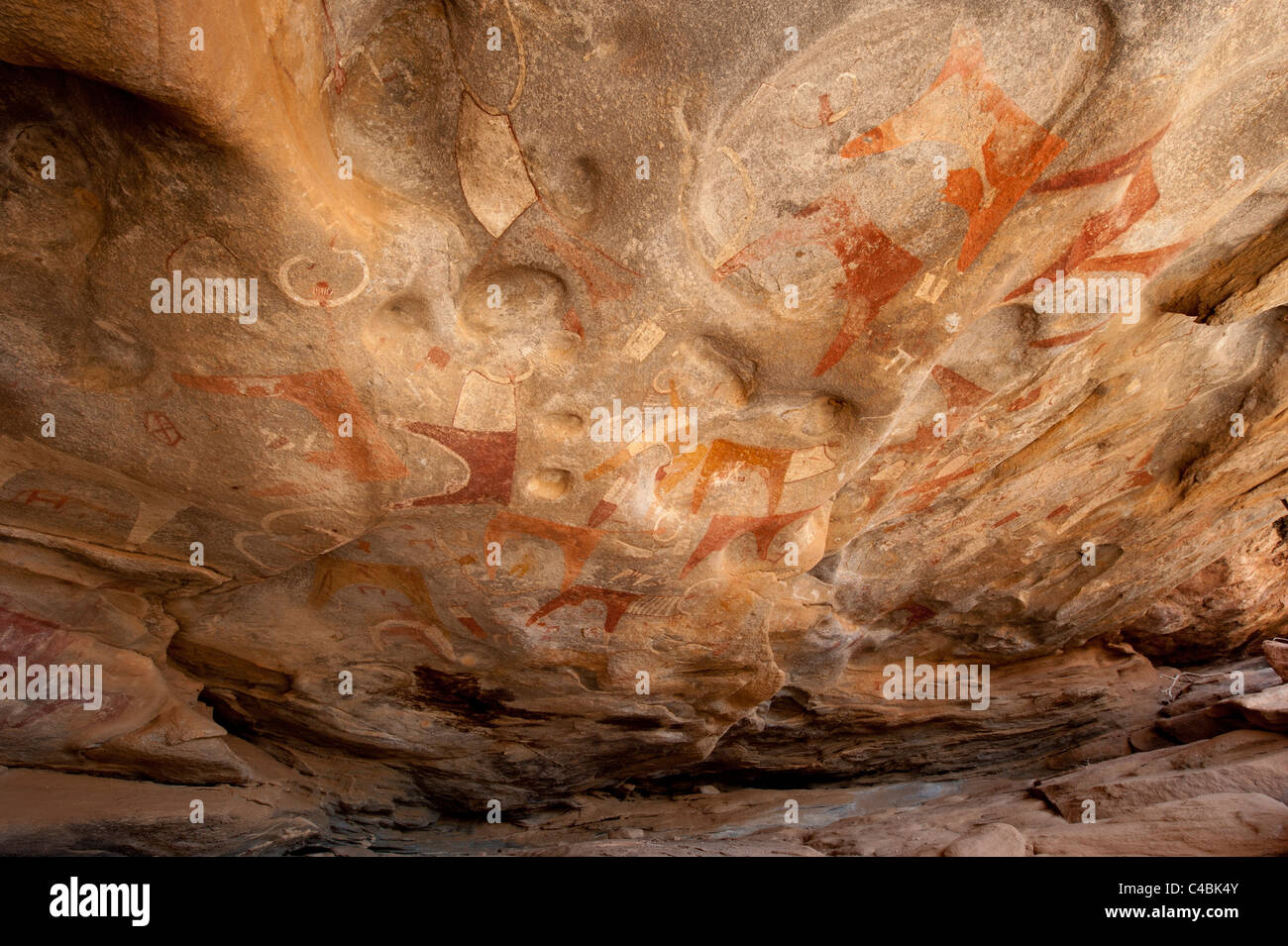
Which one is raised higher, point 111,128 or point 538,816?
point 111,128

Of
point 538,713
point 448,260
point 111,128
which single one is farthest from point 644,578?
point 111,128

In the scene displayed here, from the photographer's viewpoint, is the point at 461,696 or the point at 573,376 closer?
the point at 573,376

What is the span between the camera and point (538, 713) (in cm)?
589

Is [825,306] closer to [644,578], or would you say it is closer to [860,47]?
[860,47]

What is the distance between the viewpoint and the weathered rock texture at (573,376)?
305cm

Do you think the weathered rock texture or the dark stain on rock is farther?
the dark stain on rock

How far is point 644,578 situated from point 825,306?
6.33 feet

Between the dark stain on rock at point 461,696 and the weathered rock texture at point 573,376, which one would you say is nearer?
the weathered rock texture at point 573,376

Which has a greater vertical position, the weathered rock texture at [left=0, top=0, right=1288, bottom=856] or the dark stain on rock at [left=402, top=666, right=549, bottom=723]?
the weathered rock texture at [left=0, top=0, right=1288, bottom=856]

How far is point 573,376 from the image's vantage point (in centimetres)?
387

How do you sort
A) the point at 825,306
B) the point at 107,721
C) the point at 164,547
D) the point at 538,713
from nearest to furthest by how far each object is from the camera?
1. the point at 825,306
2. the point at 164,547
3. the point at 107,721
4. the point at 538,713

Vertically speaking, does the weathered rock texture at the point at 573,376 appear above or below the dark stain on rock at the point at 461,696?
above

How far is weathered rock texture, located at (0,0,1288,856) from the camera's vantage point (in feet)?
10.0

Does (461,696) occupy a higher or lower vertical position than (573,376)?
lower
